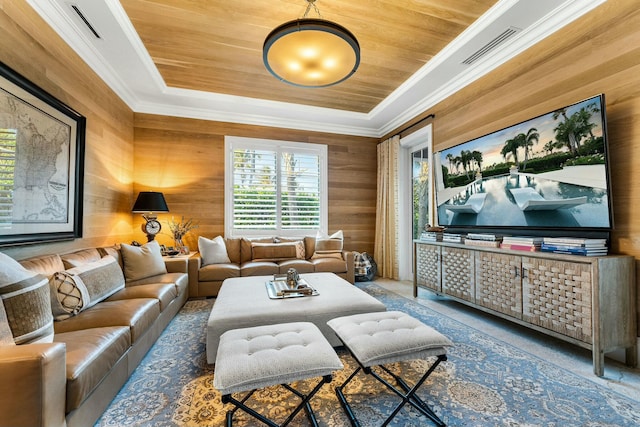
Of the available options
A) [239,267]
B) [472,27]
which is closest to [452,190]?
[472,27]

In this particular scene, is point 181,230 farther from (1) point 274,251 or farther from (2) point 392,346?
(2) point 392,346

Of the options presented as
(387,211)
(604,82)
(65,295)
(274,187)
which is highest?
(604,82)

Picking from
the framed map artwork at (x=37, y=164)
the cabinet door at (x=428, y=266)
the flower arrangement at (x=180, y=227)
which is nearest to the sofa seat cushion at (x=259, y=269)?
the flower arrangement at (x=180, y=227)

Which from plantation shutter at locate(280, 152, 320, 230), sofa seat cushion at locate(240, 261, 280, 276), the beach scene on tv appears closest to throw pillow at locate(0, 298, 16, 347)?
sofa seat cushion at locate(240, 261, 280, 276)

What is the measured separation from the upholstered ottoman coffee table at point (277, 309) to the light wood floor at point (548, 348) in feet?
4.22

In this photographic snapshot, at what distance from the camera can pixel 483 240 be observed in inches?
118

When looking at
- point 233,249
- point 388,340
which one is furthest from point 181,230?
point 388,340

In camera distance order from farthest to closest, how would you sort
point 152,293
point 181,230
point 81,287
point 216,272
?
1. point 181,230
2. point 216,272
3. point 152,293
4. point 81,287

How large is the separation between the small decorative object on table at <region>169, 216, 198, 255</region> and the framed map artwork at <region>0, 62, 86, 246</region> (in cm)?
146

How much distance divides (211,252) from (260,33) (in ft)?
9.60

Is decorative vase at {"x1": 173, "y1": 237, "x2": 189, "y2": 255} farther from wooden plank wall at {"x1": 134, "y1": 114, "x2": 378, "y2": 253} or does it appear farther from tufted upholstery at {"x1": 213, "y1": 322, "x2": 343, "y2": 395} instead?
tufted upholstery at {"x1": 213, "y1": 322, "x2": 343, "y2": 395}

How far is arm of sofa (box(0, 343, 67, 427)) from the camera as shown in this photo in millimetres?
1045

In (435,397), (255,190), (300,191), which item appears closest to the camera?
(435,397)

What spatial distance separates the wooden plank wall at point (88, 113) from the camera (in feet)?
7.04
